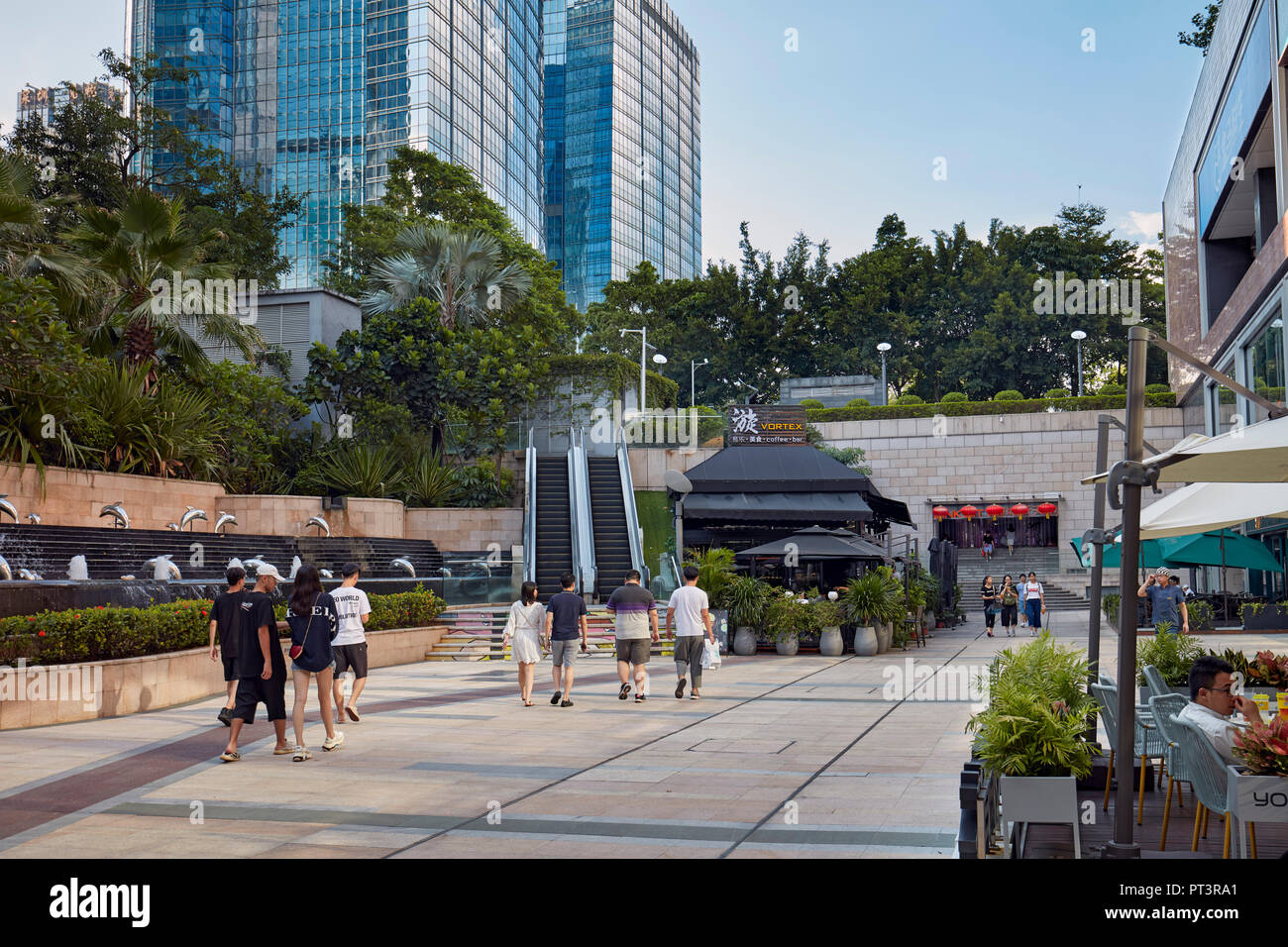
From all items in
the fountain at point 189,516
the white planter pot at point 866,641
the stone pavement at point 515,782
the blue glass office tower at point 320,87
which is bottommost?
the white planter pot at point 866,641

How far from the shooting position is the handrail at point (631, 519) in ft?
83.8

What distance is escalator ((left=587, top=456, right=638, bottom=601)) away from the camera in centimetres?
2592

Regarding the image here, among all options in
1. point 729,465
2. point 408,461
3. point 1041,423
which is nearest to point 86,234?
point 408,461

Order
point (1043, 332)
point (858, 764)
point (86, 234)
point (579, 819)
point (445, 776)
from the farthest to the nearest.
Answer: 1. point (1043, 332)
2. point (86, 234)
3. point (858, 764)
4. point (445, 776)
5. point (579, 819)

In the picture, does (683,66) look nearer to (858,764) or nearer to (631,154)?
(631,154)

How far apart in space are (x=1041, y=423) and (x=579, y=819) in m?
39.3

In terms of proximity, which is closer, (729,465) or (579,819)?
(579,819)

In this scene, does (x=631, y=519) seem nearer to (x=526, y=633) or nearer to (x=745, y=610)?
(x=745, y=610)

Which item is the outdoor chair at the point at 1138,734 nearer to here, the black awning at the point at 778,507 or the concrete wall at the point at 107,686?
the concrete wall at the point at 107,686

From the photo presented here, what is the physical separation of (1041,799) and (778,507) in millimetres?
22782

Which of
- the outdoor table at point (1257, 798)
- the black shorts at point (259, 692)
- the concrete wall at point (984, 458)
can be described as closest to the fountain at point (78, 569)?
the black shorts at point (259, 692)

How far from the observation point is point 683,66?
525ft

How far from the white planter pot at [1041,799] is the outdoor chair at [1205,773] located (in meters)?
0.68

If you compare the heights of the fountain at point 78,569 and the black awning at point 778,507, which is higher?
the black awning at point 778,507
